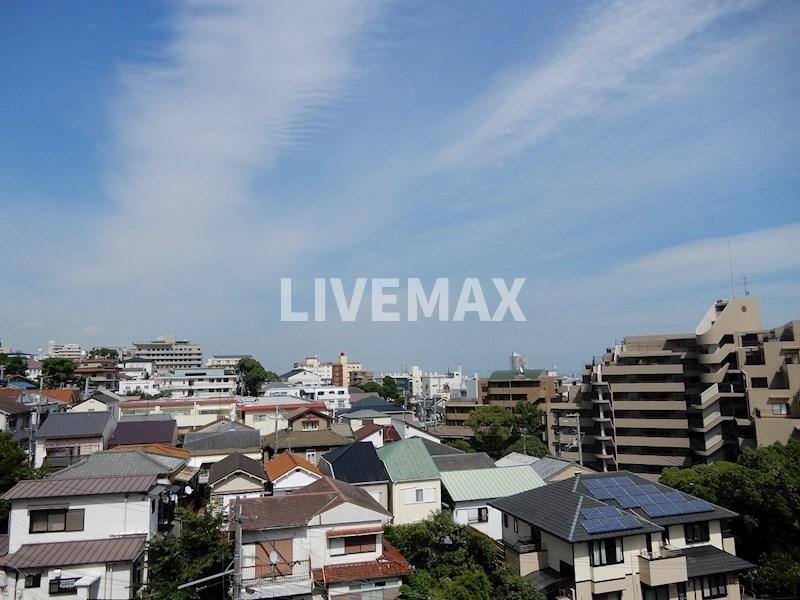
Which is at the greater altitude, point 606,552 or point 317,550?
point 317,550

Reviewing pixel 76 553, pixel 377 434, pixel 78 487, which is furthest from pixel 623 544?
pixel 377 434

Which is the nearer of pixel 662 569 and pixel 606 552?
pixel 662 569

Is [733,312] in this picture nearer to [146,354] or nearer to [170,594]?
[170,594]

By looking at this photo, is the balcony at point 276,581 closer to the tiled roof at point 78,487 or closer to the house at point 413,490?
the tiled roof at point 78,487

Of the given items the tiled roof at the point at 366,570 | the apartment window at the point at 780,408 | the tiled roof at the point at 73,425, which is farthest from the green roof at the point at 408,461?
the apartment window at the point at 780,408

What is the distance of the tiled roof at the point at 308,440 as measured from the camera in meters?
29.7

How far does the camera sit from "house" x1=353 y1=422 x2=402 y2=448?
3341cm

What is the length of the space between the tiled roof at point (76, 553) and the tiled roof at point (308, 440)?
49.0 ft

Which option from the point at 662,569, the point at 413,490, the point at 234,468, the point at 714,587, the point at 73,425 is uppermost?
the point at 73,425

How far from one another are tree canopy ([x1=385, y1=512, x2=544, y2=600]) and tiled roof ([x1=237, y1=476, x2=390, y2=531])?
1541 millimetres

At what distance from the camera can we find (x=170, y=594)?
12461 millimetres

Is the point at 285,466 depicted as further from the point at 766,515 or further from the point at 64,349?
the point at 64,349

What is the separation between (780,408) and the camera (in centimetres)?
3083

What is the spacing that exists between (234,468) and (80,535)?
8112 mm
